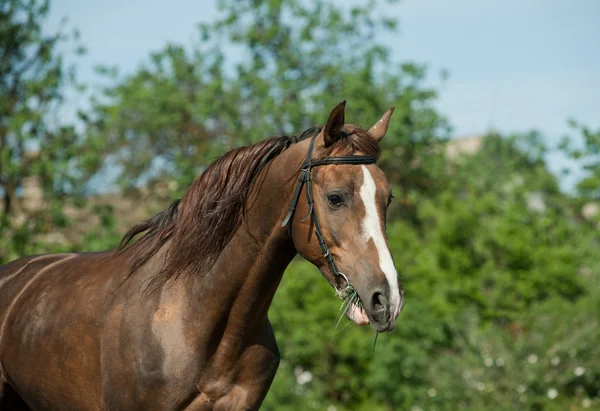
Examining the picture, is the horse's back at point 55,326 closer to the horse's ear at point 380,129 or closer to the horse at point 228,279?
the horse at point 228,279

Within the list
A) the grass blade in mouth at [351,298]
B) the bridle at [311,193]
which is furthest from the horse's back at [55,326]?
the grass blade in mouth at [351,298]

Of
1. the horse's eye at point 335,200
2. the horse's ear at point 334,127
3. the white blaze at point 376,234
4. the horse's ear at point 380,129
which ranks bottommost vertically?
the white blaze at point 376,234

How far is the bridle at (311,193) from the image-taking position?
3.55 meters

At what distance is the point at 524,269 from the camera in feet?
45.3

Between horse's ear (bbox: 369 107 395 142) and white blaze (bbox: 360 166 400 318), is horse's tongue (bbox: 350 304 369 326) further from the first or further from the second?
horse's ear (bbox: 369 107 395 142)

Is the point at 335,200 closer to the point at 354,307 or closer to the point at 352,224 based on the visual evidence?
the point at 352,224

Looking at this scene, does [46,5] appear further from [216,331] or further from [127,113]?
[127,113]

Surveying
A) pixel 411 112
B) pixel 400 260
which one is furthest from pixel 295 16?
pixel 400 260

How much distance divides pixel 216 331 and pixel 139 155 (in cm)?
2345

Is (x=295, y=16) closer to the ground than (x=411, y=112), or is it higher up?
higher up

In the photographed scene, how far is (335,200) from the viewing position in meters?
3.56

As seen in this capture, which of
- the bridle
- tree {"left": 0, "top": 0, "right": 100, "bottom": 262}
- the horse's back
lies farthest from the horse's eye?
tree {"left": 0, "top": 0, "right": 100, "bottom": 262}

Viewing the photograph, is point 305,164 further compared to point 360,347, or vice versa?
point 360,347

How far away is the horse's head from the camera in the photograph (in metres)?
3.34
